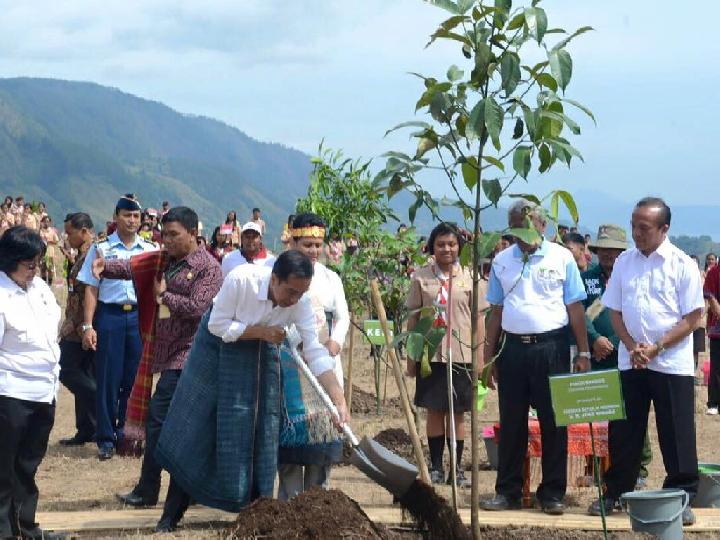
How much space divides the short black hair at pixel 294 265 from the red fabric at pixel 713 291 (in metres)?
6.16

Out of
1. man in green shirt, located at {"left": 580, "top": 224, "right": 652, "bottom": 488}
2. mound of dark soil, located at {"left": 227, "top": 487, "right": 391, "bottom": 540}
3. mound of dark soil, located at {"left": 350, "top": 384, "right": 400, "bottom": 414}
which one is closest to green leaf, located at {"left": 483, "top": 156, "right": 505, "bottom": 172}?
mound of dark soil, located at {"left": 227, "top": 487, "right": 391, "bottom": 540}

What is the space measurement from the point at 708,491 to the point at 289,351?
2972 mm

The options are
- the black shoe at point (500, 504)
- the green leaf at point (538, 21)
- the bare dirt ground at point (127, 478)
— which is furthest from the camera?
the bare dirt ground at point (127, 478)

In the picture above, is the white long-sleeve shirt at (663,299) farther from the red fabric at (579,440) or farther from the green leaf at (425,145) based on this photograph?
the green leaf at (425,145)

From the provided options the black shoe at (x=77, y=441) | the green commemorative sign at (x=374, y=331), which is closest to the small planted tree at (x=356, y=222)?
the green commemorative sign at (x=374, y=331)

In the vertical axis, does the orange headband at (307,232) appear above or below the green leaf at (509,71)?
below

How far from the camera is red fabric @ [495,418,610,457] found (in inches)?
308

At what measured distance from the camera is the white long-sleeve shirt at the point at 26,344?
5984mm

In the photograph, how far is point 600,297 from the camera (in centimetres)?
831

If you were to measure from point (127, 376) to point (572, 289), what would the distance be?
159 inches

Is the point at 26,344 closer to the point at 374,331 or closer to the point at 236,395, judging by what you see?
the point at 236,395

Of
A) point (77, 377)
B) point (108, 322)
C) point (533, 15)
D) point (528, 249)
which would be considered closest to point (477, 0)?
point (533, 15)

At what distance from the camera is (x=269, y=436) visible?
6.31 meters

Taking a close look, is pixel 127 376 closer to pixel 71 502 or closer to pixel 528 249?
pixel 71 502
